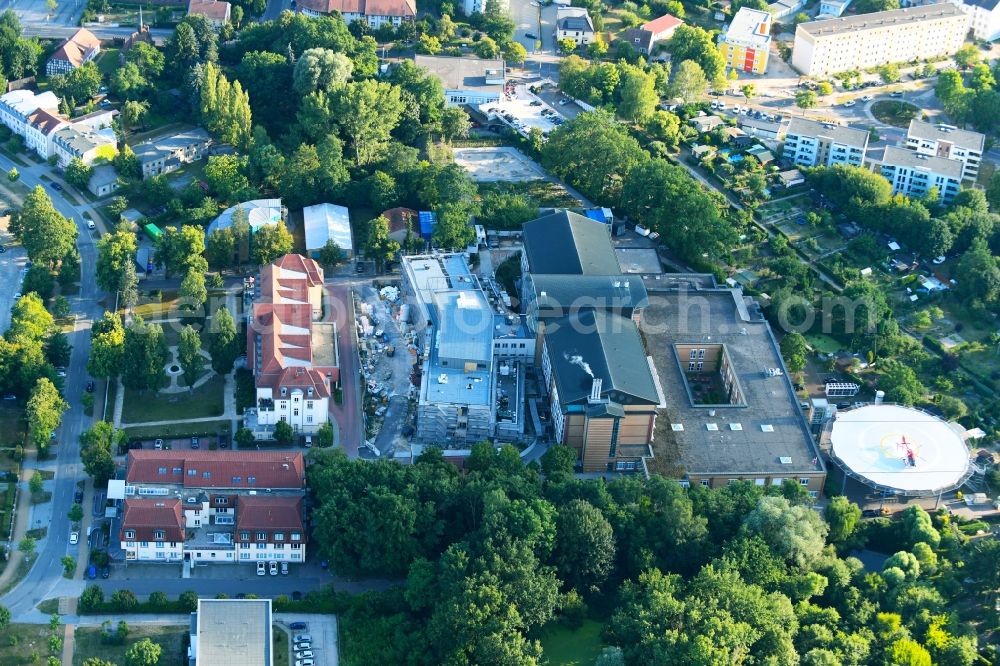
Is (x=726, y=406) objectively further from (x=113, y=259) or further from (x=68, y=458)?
(x=113, y=259)

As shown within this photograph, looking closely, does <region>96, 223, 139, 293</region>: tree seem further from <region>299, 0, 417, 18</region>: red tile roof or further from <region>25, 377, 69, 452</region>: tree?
<region>299, 0, 417, 18</region>: red tile roof

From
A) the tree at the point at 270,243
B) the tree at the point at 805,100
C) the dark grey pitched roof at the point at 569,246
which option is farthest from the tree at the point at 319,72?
the tree at the point at 805,100

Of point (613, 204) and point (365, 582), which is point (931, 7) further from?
point (365, 582)

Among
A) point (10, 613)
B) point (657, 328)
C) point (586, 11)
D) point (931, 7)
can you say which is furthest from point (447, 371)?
point (931, 7)

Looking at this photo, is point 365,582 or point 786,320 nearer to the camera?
point 365,582

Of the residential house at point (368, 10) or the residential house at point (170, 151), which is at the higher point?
the residential house at point (368, 10)

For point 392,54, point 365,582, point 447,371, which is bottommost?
point 365,582

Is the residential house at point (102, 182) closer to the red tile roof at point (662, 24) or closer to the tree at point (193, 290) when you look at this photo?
the tree at point (193, 290)

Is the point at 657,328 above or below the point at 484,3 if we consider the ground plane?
below
